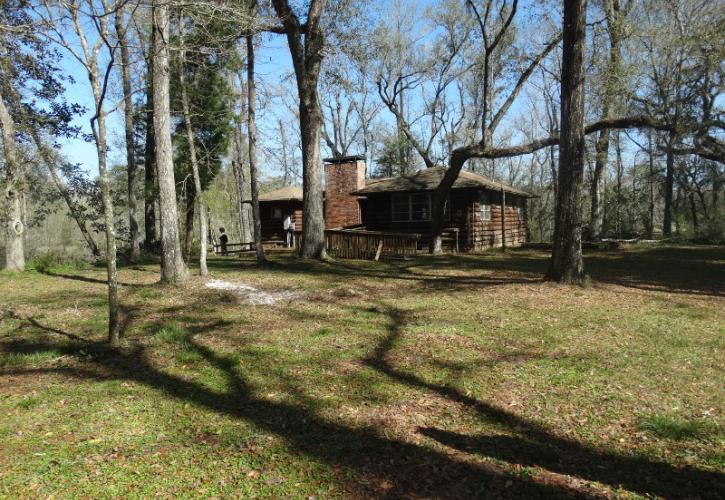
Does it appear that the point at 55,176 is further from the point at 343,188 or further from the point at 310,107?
the point at 343,188

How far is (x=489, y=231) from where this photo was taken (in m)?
22.9

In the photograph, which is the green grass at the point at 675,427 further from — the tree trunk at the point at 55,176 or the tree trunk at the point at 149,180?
the tree trunk at the point at 149,180

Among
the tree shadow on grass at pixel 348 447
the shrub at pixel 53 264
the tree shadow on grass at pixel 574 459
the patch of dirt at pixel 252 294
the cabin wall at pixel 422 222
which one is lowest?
the tree shadow on grass at pixel 574 459

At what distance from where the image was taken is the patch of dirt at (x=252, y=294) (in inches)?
378

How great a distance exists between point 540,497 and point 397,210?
19279 millimetres

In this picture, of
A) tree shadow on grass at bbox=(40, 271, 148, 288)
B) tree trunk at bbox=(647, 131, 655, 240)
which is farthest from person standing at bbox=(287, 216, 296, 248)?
tree trunk at bbox=(647, 131, 655, 240)

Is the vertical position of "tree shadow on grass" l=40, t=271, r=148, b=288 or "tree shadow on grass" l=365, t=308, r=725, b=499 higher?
"tree shadow on grass" l=40, t=271, r=148, b=288

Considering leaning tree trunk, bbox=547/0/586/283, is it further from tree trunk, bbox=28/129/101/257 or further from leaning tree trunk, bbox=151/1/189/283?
tree trunk, bbox=28/129/101/257

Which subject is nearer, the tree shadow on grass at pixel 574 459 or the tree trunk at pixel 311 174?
the tree shadow on grass at pixel 574 459

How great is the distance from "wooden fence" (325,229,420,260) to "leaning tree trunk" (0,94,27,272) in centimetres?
980

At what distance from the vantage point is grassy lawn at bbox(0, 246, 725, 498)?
3600mm

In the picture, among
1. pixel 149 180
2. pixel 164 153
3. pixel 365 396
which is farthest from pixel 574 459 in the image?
pixel 149 180

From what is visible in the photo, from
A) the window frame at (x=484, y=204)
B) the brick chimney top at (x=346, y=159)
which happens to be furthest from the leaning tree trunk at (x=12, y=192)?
the window frame at (x=484, y=204)

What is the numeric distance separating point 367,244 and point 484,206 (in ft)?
25.7
